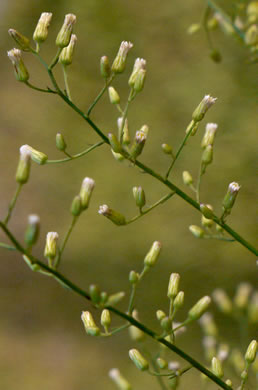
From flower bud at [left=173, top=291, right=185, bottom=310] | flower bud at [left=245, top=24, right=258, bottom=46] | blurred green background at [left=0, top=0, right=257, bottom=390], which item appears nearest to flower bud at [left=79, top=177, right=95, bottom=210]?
flower bud at [left=173, top=291, right=185, bottom=310]

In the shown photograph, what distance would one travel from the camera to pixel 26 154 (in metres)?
0.41

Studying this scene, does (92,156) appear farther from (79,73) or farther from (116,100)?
(116,100)

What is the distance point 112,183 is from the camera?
158 centimetres

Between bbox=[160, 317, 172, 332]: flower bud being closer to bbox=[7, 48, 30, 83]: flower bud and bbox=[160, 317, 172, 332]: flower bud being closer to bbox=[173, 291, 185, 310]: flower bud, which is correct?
bbox=[173, 291, 185, 310]: flower bud

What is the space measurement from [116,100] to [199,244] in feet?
3.19

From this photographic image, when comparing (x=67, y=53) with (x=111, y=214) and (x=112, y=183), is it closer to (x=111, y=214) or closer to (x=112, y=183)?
(x=111, y=214)

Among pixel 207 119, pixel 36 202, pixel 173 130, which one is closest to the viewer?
pixel 207 119

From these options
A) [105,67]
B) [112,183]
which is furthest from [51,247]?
[112,183]

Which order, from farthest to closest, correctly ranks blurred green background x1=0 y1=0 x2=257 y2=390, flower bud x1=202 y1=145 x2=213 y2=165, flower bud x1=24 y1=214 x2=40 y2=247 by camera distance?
blurred green background x1=0 y1=0 x2=257 y2=390 → flower bud x1=202 y1=145 x2=213 y2=165 → flower bud x1=24 y1=214 x2=40 y2=247

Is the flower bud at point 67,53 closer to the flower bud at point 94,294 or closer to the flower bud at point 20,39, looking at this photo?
the flower bud at point 20,39

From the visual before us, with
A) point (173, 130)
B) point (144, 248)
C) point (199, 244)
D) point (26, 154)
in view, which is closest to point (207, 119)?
point (173, 130)

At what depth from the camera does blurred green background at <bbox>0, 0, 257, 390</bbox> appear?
1217 mm

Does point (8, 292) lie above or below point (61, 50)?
below

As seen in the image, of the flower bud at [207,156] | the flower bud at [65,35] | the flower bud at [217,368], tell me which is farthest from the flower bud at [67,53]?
the flower bud at [217,368]
